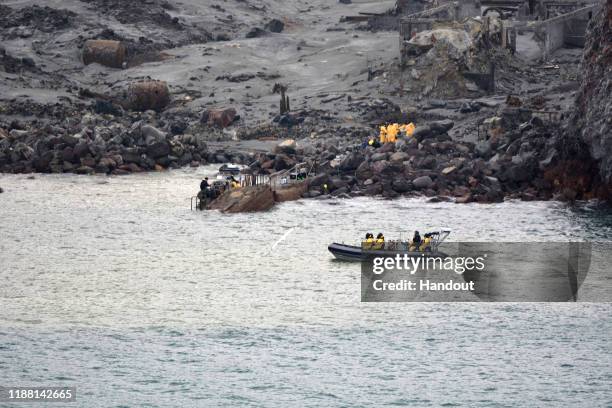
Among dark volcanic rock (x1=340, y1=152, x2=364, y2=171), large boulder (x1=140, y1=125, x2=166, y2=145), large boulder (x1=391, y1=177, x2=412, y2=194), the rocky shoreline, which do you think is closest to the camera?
the rocky shoreline

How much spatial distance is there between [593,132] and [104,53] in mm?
61370

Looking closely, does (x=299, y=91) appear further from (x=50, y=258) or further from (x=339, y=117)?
(x=50, y=258)

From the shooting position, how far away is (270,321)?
6259 centimetres

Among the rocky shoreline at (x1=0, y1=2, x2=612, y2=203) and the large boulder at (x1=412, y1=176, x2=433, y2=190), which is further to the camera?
the large boulder at (x1=412, y1=176, x2=433, y2=190)

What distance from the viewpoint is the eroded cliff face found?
87.6m

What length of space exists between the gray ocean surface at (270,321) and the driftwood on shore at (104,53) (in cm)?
4865

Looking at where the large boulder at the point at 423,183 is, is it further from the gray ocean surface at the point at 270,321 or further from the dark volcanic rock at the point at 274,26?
the dark volcanic rock at the point at 274,26

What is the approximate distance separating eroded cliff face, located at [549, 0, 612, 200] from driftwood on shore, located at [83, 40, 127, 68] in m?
56.9

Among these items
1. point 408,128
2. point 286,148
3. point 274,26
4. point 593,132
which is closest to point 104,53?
point 274,26

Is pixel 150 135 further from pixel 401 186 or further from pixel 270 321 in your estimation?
pixel 270 321

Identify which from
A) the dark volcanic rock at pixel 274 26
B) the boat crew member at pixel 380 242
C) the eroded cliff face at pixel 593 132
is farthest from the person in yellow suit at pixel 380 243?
the dark volcanic rock at pixel 274 26

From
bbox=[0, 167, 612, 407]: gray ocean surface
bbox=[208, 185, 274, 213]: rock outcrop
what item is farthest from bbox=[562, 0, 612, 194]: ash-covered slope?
bbox=[208, 185, 274, 213]: rock outcrop

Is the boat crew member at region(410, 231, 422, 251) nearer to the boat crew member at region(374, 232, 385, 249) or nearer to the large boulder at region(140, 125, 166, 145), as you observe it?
the boat crew member at region(374, 232, 385, 249)

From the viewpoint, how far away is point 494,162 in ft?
303
